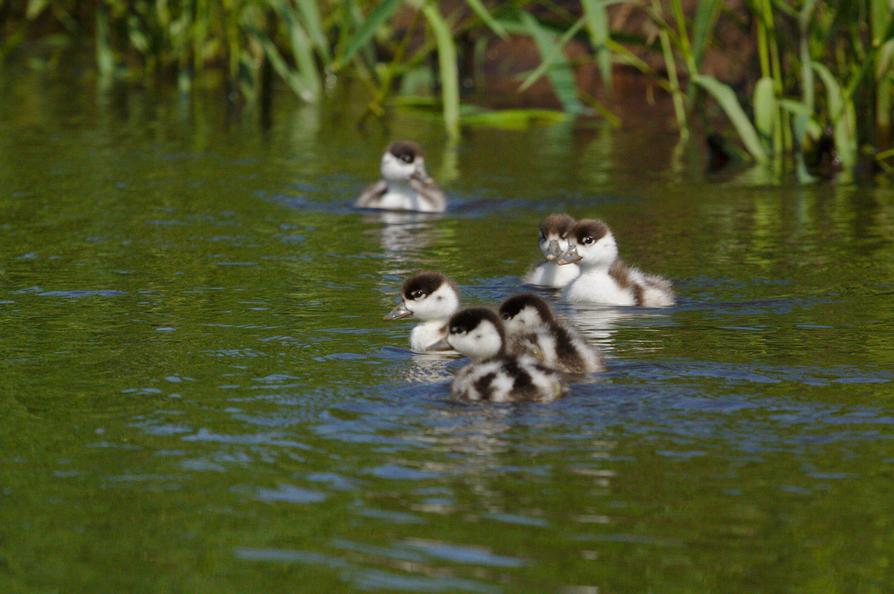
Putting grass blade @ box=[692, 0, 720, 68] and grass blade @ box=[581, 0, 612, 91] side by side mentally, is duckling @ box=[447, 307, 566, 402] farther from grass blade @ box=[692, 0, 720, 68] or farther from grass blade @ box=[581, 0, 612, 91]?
grass blade @ box=[581, 0, 612, 91]

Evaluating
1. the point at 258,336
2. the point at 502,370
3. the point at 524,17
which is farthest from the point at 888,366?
the point at 524,17

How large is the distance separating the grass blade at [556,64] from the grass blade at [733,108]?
1.08 m

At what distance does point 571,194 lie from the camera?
41.3 ft

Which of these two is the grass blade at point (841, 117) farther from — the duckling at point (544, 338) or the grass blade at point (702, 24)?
the duckling at point (544, 338)

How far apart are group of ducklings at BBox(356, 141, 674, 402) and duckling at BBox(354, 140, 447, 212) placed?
8.90ft

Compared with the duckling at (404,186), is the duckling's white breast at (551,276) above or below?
below

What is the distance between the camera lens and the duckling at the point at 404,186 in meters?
12.0

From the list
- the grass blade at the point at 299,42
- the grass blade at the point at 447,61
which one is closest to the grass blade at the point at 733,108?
the grass blade at the point at 447,61

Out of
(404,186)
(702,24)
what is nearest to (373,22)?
(404,186)

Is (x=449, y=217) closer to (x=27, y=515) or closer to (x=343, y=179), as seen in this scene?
(x=343, y=179)

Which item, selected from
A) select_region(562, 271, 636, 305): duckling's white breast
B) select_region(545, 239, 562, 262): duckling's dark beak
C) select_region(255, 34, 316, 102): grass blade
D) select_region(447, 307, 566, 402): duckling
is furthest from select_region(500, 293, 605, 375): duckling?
select_region(255, 34, 316, 102): grass blade

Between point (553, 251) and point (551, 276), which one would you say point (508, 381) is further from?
point (551, 276)

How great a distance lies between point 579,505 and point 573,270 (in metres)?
4.27

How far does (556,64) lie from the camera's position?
41.4 ft
